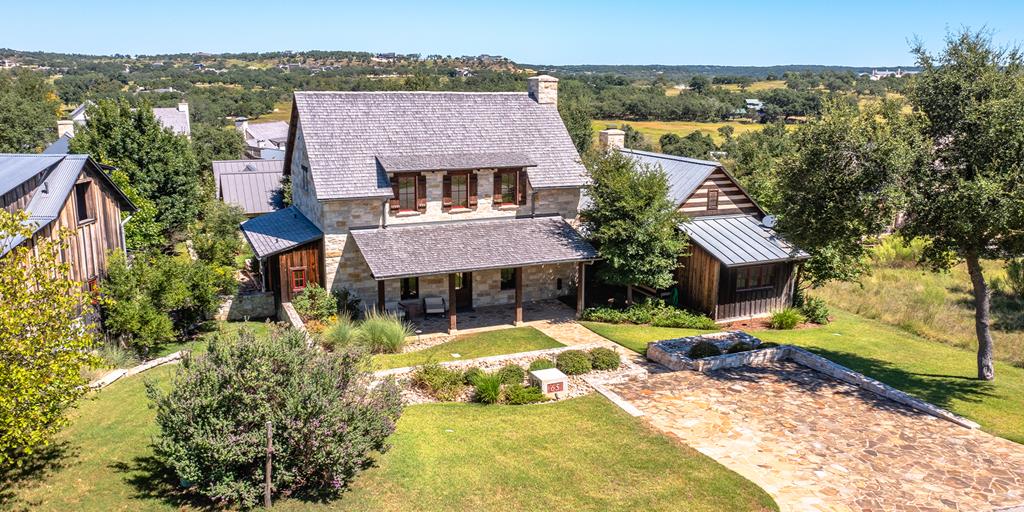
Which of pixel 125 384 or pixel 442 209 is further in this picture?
pixel 442 209

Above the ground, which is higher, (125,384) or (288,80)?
(288,80)

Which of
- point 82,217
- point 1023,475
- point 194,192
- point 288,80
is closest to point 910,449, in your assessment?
point 1023,475

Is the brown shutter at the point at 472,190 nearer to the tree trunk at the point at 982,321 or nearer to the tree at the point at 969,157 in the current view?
the tree at the point at 969,157

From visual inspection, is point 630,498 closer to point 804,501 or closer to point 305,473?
point 804,501

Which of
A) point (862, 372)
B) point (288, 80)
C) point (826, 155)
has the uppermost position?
point (288, 80)

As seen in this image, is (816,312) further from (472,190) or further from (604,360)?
(472,190)

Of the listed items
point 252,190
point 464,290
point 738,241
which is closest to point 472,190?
point 464,290
